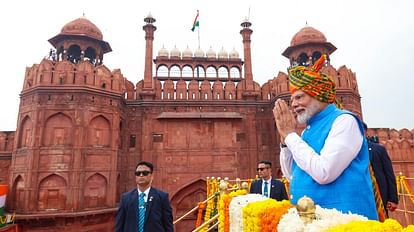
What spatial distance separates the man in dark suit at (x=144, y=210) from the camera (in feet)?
9.84

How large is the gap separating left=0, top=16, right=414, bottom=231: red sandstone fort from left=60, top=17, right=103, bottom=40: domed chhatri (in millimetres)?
48

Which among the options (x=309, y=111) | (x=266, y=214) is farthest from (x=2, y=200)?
(x=309, y=111)

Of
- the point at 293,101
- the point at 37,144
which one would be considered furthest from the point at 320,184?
the point at 37,144

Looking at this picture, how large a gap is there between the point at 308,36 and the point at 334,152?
14511mm

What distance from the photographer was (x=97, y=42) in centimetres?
1305

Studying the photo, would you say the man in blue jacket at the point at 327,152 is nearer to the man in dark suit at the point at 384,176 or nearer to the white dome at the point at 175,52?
the man in dark suit at the point at 384,176

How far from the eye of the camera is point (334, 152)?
1134 millimetres

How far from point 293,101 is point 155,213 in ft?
7.63

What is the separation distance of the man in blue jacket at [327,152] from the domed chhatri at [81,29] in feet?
44.5

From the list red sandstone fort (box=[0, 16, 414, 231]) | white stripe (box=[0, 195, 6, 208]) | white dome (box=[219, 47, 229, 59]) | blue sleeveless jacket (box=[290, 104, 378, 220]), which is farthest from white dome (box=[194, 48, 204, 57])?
blue sleeveless jacket (box=[290, 104, 378, 220])

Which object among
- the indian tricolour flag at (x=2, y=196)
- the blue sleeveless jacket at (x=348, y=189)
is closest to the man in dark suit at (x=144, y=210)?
the blue sleeveless jacket at (x=348, y=189)

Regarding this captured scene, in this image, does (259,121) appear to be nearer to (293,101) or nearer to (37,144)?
(37,144)

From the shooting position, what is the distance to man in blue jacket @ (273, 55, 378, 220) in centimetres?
116

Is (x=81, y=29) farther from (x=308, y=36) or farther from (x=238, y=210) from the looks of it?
(x=238, y=210)
